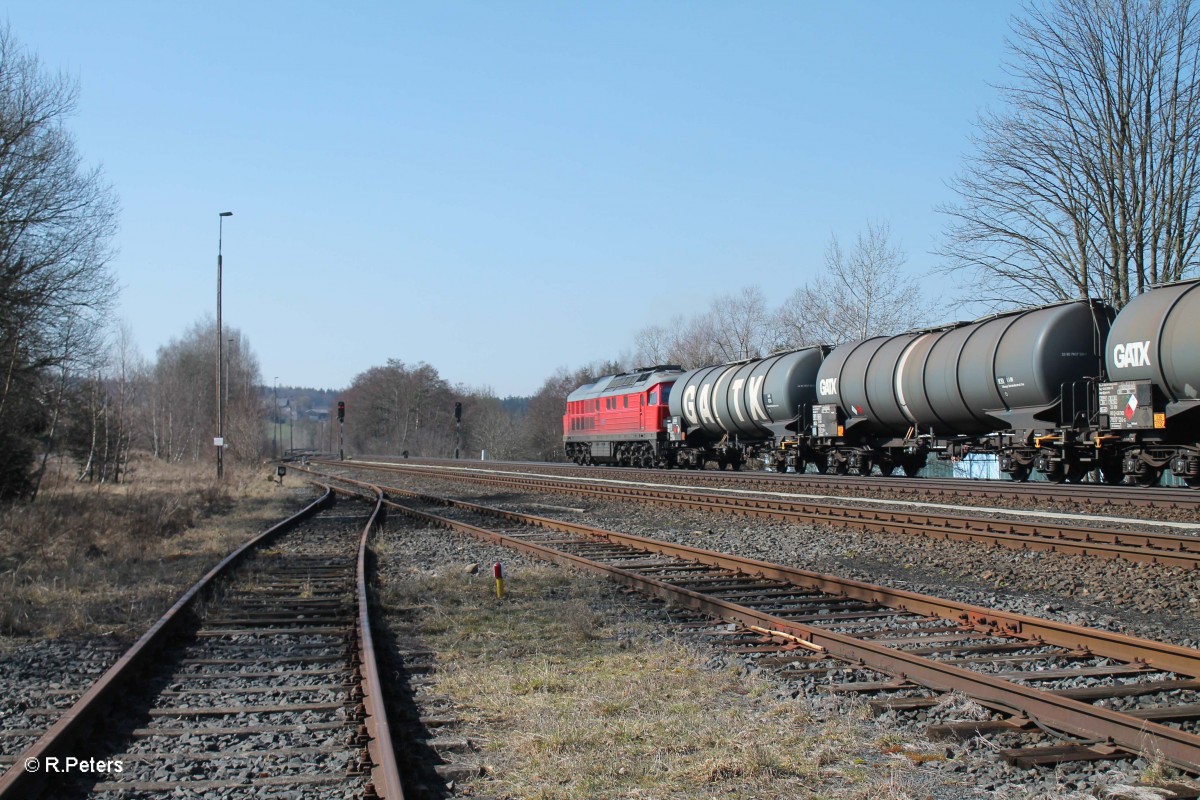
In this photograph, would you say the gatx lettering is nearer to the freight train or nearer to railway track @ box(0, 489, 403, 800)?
the freight train

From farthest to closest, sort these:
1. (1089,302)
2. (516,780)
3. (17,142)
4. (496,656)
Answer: (17,142), (1089,302), (496,656), (516,780)

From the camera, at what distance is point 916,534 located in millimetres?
13055

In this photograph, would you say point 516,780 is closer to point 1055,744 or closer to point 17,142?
point 1055,744

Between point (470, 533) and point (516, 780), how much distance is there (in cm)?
1144

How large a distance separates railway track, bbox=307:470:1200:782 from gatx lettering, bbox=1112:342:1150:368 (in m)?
9.68

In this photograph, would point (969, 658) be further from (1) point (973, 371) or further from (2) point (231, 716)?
(1) point (973, 371)

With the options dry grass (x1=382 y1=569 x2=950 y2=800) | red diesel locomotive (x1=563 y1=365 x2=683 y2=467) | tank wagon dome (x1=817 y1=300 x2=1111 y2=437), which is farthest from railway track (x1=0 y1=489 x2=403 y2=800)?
red diesel locomotive (x1=563 y1=365 x2=683 y2=467)

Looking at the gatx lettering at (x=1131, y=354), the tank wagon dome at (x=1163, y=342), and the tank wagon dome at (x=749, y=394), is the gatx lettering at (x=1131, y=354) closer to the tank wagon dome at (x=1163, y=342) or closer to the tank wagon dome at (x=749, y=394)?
the tank wagon dome at (x=1163, y=342)

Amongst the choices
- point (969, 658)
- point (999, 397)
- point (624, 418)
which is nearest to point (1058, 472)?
point (999, 397)

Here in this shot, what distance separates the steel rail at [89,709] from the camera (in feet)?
13.2

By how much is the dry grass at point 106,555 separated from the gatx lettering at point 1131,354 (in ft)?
48.4

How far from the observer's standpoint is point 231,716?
538cm

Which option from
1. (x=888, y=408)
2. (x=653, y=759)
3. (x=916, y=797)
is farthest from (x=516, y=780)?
(x=888, y=408)

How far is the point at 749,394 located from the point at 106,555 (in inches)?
731
